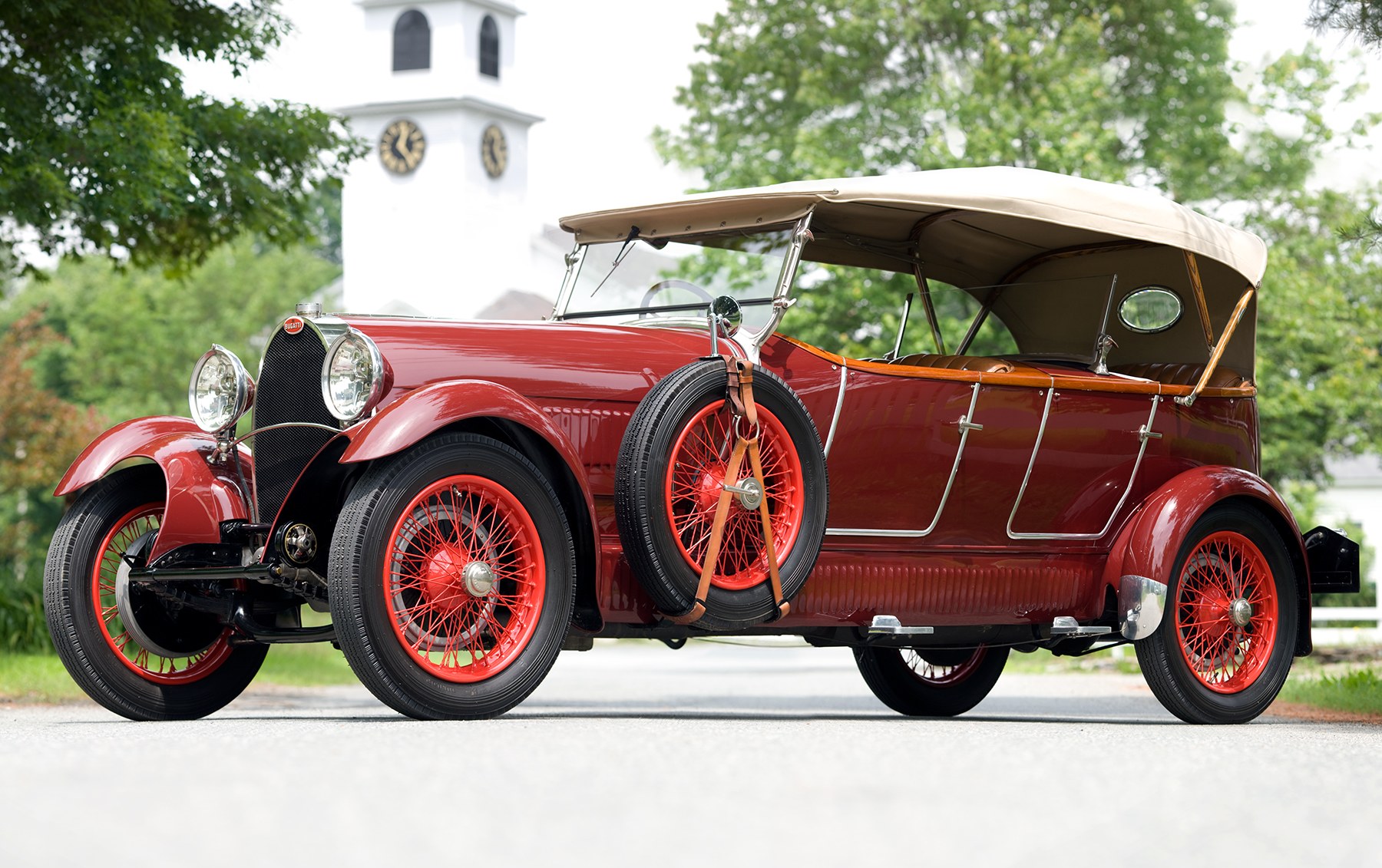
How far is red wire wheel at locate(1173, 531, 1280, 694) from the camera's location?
25.5 feet

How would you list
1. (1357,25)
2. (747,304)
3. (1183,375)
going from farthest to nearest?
1. (1357,25)
2. (1183,375)
3. (747,304)

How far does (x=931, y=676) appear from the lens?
900 centimetres

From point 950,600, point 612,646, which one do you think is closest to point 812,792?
point 950,600

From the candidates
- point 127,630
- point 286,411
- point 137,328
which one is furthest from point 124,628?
point 137,328

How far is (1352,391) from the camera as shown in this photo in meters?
26.2

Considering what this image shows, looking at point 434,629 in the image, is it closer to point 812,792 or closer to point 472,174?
point 812,792

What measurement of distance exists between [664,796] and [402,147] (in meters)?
46.9

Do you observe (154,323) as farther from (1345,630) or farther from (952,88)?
(1345,630)

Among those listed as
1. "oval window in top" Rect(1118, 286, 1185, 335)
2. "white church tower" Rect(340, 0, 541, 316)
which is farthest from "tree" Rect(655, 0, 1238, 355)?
"white church tower" Rect(340, 0, 541, 316)

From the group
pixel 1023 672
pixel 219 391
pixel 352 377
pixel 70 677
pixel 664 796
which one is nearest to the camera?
pixel 664 796

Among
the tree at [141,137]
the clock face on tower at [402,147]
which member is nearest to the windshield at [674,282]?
the tree at [141,137]

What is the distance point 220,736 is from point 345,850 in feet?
6.32

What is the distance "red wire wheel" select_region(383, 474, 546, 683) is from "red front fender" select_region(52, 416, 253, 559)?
1121 mm

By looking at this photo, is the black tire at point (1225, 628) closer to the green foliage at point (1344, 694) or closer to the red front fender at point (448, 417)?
the green foliage at point (1344, 694)
